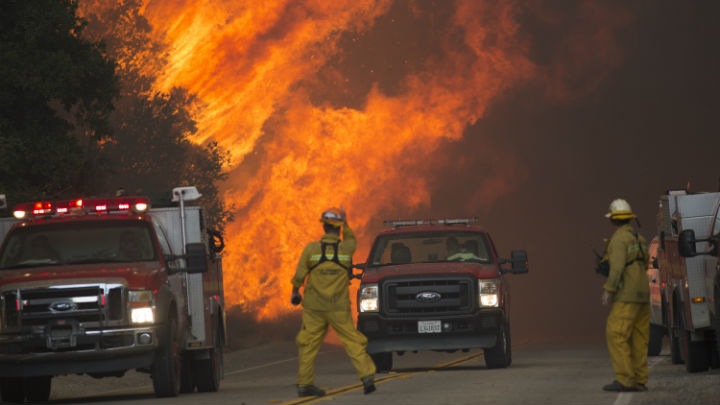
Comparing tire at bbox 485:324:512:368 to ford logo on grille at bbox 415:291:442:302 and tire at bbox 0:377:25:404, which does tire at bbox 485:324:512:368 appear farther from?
tire at bbox 0:377:25:404

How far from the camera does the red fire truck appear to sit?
1641cm

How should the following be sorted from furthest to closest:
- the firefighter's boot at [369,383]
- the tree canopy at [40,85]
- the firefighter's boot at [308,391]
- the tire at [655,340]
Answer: the tree canopy at [40,85], the tire at [655,340], the firefighter's boot at [308,391], the firefighter's boot at [369,383]

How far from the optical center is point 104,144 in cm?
4047

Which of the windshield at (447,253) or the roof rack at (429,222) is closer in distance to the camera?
the windshield at (447,253)

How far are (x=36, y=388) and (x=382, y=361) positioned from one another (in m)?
6.02

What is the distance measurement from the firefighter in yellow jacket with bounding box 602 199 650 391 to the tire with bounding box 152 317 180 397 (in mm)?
5551

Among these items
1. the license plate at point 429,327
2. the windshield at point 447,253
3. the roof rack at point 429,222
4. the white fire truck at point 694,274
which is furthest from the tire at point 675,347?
the roof rack at point 429,222

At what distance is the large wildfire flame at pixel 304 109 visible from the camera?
5303 cm

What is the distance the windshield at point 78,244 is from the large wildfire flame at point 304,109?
31.1 metres

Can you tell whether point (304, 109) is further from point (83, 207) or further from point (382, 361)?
point (83, 207)

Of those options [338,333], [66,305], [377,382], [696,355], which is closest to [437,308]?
[377,382]

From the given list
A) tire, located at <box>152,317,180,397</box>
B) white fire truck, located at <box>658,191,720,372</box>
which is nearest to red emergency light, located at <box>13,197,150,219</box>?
tire, located at <box>152,317,180,397</box>

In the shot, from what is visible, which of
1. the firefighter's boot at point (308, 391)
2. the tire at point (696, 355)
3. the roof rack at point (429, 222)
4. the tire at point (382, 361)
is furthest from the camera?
the roof rack at point (429, 222)

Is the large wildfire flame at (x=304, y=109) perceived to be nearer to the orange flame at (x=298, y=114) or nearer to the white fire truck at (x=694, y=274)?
the orange flame at (x=298, y=114)
